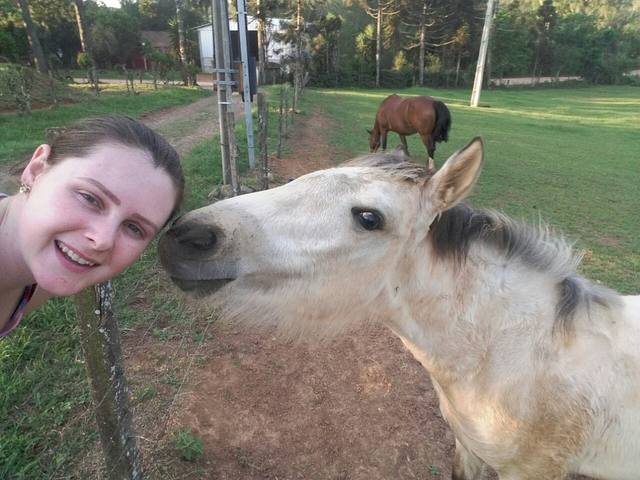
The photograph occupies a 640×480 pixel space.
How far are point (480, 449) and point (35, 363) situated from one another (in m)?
3.28

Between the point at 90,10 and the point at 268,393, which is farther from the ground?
the point at 90,10

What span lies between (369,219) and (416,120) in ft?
37.0

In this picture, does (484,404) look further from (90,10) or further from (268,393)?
(90,10)

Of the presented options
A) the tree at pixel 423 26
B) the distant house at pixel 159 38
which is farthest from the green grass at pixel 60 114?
the distant house at pixel 159 38

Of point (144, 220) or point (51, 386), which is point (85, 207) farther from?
point (51, 386)

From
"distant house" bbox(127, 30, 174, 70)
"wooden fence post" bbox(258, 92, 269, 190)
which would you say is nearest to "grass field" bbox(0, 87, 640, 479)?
"wooden fence post" bbox(258, 92, 269, 190)

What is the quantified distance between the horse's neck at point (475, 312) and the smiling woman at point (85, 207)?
3.94 ft

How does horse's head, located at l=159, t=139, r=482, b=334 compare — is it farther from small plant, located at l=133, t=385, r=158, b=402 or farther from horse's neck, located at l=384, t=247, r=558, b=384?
small plant, located at l=133, t=385, r=158, b=402

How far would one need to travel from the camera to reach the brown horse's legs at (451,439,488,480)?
2660 mm

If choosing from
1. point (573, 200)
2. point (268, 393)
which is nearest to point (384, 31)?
point (573, 200)

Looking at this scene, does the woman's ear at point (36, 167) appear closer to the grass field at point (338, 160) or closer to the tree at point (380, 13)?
the grass field at point (338, 160)

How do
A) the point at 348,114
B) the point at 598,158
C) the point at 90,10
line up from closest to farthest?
1. the point at 598,158
2. the point at 348,114
3. the point at 90,10

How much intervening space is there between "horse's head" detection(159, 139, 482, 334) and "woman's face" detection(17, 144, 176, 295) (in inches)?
6.9

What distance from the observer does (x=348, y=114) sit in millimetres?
21406
